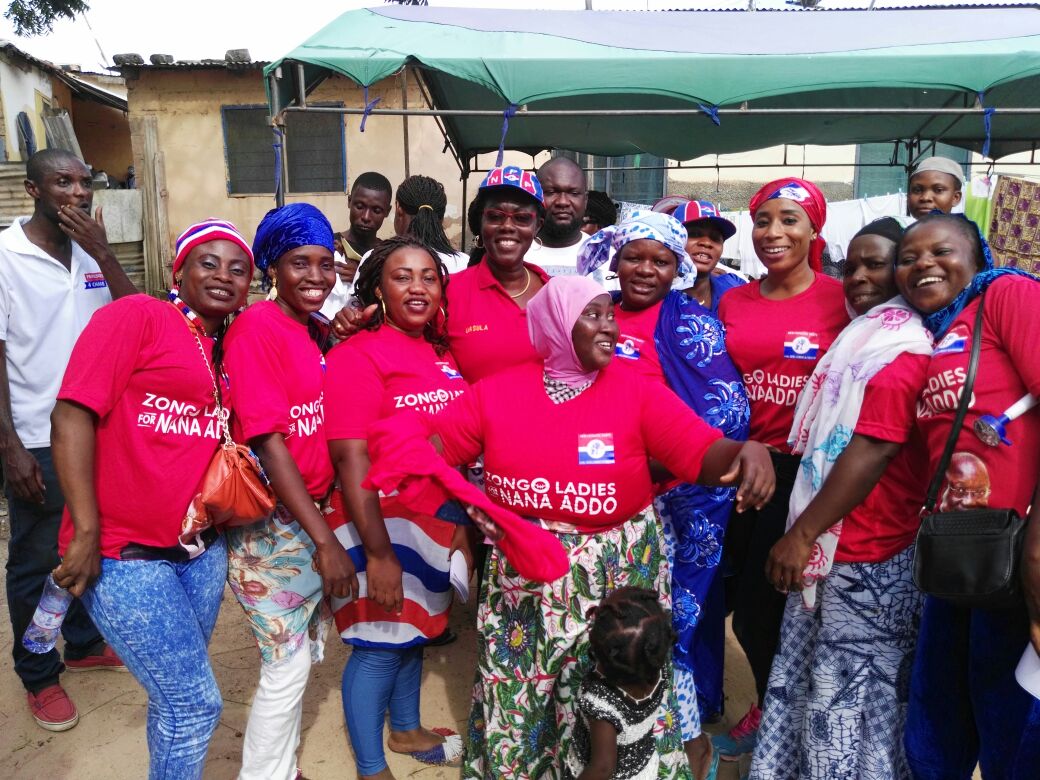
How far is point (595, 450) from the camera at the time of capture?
2066mm

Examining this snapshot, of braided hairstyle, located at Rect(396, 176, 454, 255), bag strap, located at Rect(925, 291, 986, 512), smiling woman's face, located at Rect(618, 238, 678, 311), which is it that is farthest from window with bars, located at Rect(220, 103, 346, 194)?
bag strap, located at Rect(925, 291, 986, 512)

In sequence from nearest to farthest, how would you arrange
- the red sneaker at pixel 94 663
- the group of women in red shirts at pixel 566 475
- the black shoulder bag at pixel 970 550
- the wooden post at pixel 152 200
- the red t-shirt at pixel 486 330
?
the black shoulder bag at pixel 970 550
the group of women in red shirts at pixel 566 475
the red t-shirt at pixel 486 330
the red sneaker at pixel 94 663
the wooden post at pixel 152 200

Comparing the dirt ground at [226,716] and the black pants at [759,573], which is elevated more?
the black pants at [759,573]

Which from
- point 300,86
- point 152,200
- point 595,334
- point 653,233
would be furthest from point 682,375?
point 152,200

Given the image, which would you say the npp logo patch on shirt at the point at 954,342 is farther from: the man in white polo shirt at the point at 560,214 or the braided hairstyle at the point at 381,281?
the man in white polo shirt at the point at 560,214

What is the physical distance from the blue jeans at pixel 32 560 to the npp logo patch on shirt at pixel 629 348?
2415mm

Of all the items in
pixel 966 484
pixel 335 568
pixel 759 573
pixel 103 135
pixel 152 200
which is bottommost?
pixel 759 573

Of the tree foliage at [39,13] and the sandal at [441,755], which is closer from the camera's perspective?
the sandal at [441,755]

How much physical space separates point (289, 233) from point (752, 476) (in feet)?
5.22

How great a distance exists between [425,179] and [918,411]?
126 inches

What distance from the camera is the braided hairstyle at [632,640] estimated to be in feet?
6.43

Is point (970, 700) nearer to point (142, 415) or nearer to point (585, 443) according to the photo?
point (585, 443)

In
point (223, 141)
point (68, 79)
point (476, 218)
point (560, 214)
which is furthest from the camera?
point (68, 79)

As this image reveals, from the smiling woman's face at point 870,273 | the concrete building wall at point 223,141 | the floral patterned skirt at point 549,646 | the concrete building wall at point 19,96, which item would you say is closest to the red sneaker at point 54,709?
the floral patterned skirt at point 549,646
